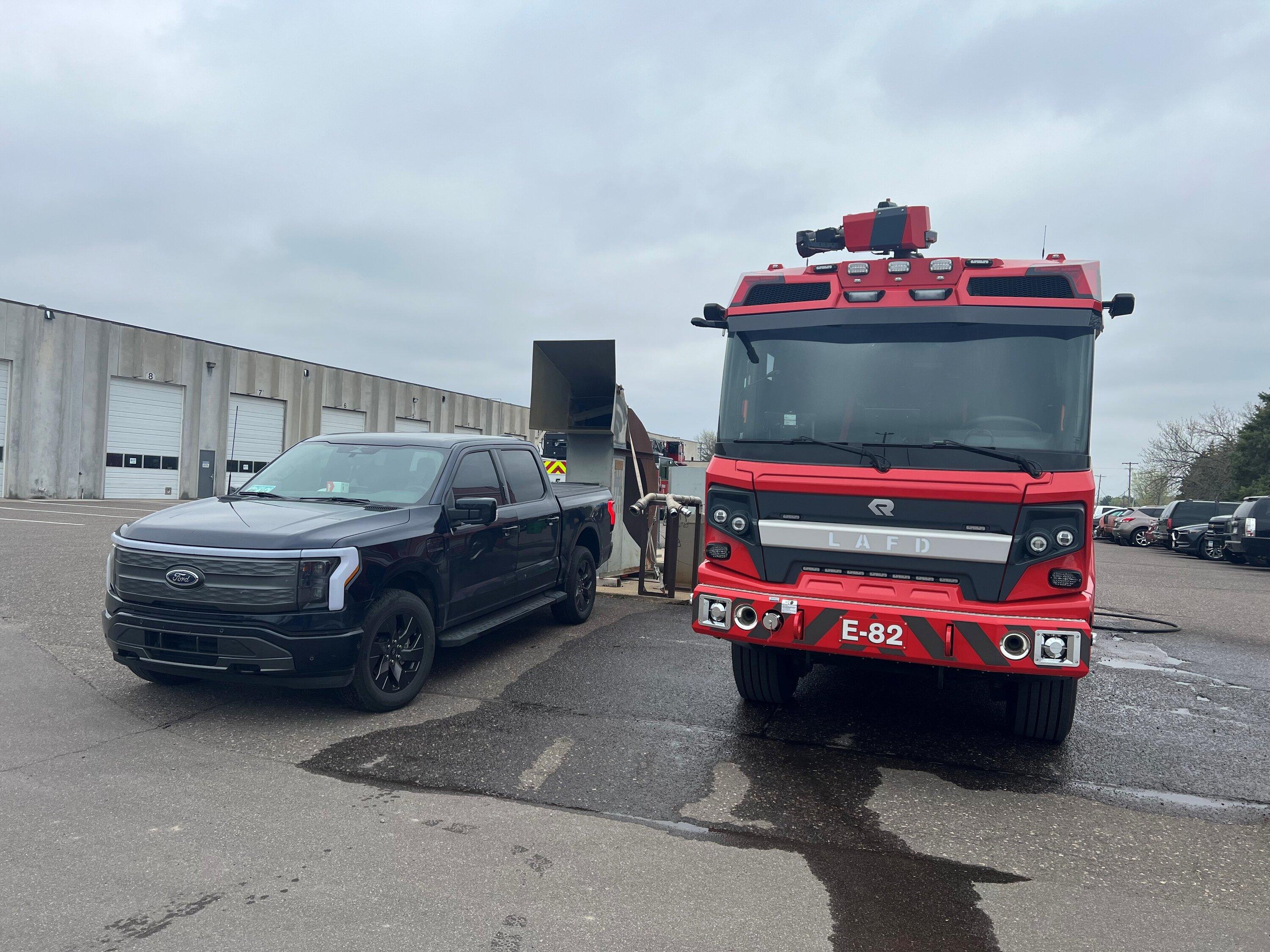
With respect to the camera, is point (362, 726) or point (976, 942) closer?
point (976, 942)

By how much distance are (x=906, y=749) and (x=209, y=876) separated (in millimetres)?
3757

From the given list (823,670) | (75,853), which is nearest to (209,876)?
(75,853)

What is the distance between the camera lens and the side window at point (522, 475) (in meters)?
7.57

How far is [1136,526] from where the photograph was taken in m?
32.5

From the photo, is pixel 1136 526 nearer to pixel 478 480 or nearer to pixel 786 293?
pixel 478 480

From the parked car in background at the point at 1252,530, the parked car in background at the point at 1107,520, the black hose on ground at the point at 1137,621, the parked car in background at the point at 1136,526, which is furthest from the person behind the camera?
the parked car in background at the point at 1107,520

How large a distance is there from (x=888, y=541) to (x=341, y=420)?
40648 mm

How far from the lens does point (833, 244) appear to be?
6781mm

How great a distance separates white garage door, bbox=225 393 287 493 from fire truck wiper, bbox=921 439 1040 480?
34.3 meters

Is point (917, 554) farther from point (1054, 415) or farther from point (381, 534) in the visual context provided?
point (381, 534)

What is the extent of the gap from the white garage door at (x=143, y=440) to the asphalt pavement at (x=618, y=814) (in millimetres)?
28225

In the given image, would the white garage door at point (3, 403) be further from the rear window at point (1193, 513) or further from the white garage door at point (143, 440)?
the rear window at point (1193, 513)

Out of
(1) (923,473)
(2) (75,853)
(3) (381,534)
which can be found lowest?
(2) (75,853)

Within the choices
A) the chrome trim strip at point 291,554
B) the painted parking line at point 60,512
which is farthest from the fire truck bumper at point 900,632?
the painted parking line at point 60,512
